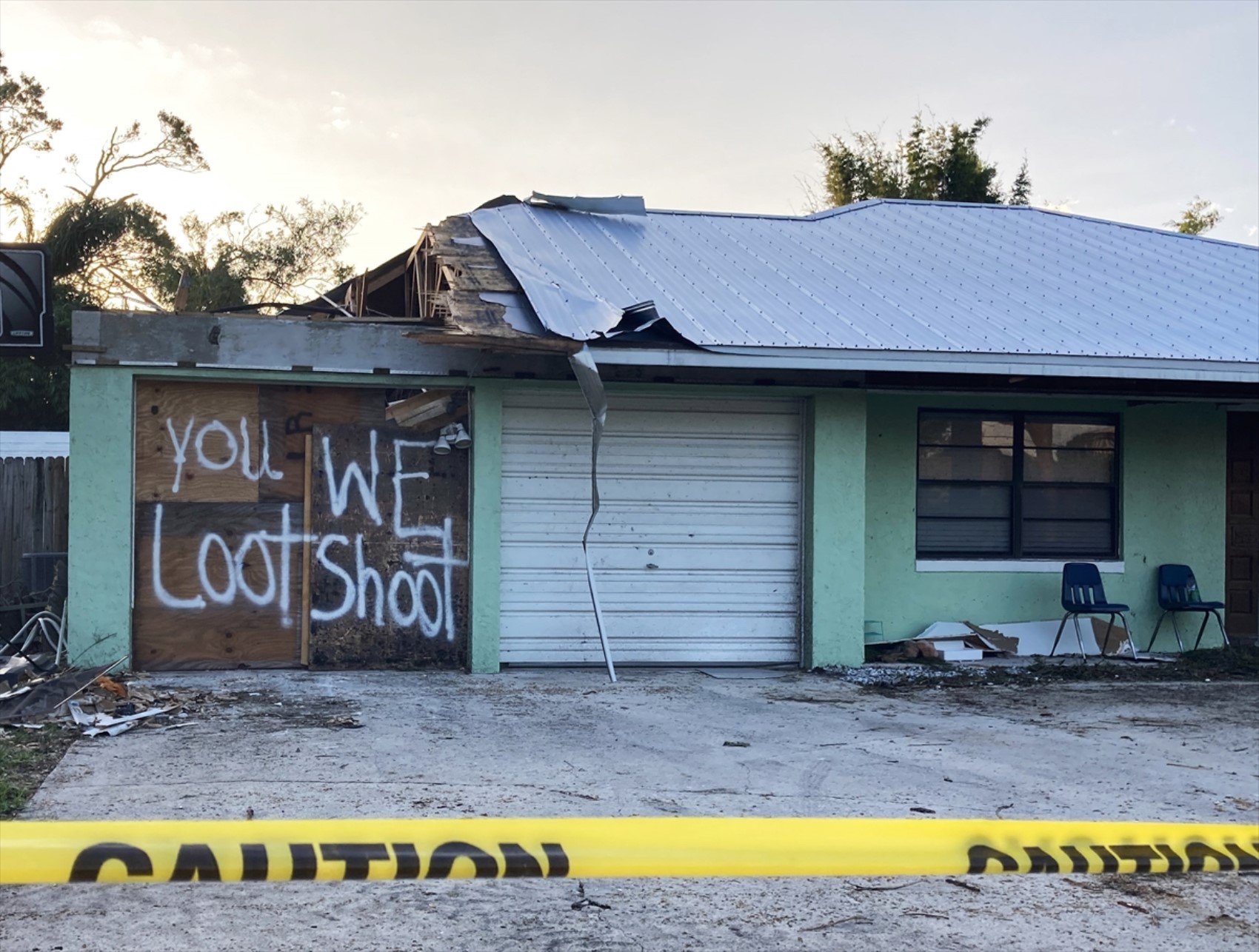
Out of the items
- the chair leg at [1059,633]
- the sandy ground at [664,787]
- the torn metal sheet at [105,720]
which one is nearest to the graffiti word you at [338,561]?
the sandy ground at [664,787]

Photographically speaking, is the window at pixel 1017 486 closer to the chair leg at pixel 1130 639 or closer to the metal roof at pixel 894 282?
the chair leg at pixel 1130 639

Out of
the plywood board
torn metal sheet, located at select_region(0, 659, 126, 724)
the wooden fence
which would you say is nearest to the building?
the plywood board

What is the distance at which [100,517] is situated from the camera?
370 inches

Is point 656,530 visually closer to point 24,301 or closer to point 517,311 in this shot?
point 517,311

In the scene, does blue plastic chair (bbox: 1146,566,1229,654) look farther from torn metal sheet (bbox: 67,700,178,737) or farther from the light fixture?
torn metal sheet (bbox: 67,700,178,737)

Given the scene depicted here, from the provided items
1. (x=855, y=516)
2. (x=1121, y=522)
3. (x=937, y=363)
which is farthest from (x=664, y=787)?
(x=1121, y=522)

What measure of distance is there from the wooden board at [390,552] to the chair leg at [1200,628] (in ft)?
24.1

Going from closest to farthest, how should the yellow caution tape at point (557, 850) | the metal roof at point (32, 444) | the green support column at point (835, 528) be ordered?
the yellow caution tape at point (557, 850) < the green support column at point (835, 528) < the metal roof at point (32, 444)

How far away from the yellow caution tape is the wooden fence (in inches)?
397

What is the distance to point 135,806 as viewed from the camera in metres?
5.56

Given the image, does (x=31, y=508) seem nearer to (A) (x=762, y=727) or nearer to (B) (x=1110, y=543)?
(A) (x=762, y=727)

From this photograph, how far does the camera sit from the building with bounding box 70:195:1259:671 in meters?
9.59

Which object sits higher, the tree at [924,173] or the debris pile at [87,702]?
the tree at [924,173]

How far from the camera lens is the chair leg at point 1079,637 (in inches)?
452
